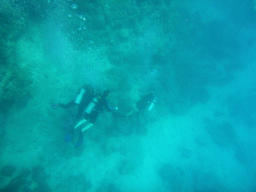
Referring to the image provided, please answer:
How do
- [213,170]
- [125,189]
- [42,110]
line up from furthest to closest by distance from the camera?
[213,170], [125,189], [42,110]

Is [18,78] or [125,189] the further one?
[125,189]

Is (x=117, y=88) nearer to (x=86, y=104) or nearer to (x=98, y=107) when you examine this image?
(x=98, y=107)

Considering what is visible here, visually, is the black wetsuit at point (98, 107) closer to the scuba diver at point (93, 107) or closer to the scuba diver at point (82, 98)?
A: the scuba diver at point (93, 107)

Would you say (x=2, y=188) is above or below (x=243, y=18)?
below

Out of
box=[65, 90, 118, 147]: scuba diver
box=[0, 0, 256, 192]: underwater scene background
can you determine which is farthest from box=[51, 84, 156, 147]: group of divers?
box=[0, 0, 256, 192]: underwater scene background

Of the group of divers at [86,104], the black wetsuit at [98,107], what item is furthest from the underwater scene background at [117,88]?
the black wetsuit at [98,107]

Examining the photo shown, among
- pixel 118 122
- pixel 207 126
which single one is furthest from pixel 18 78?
pixel 207 126

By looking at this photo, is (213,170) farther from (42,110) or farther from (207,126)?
(42,110)

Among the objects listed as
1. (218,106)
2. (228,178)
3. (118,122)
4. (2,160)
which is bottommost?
(228,178)

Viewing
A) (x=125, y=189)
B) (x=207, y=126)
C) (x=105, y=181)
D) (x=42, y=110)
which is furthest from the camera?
(x=207, y=126)

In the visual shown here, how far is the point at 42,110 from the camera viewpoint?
7531 millimetres

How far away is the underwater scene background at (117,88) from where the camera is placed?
22.8 ft

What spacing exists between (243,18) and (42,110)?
25.0 meters

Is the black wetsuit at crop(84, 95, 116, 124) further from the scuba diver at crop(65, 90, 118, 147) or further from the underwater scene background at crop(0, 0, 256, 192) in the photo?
the underwater scene background at crop(0, 0, 256, 192)
